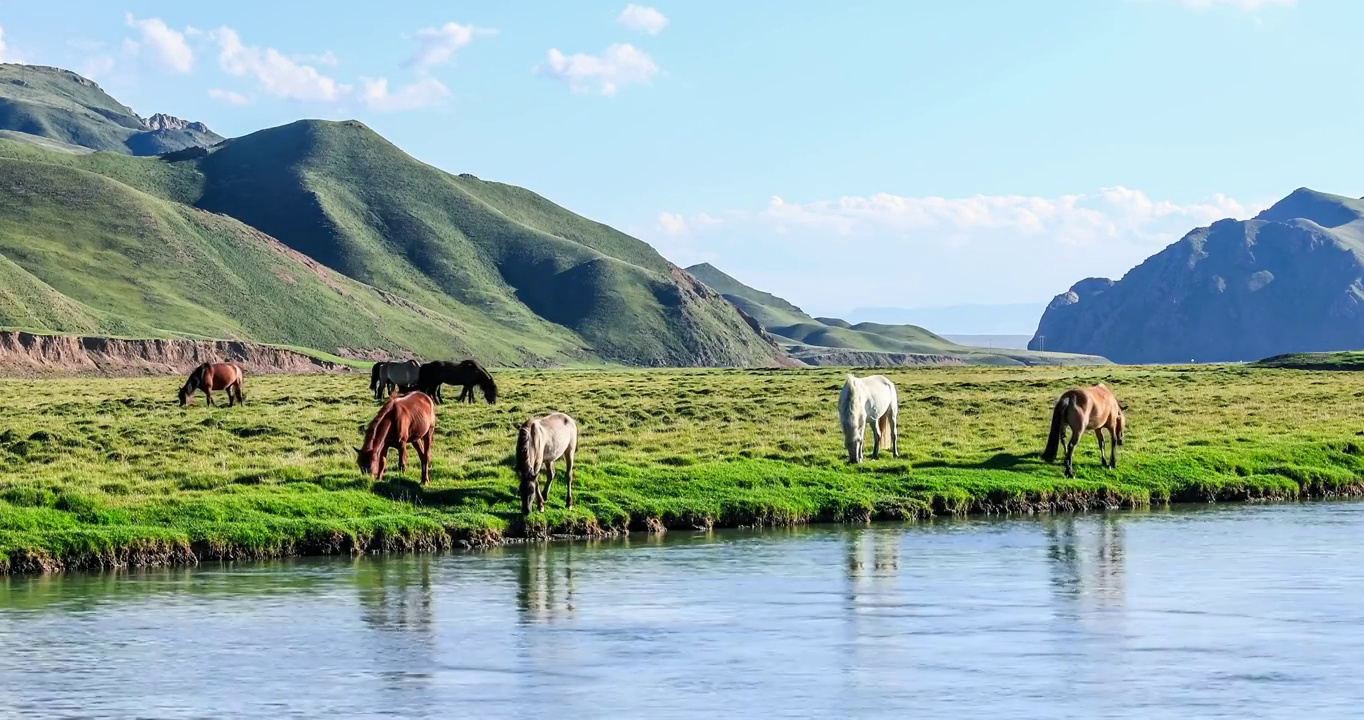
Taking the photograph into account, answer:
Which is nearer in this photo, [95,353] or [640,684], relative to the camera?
[640,684]

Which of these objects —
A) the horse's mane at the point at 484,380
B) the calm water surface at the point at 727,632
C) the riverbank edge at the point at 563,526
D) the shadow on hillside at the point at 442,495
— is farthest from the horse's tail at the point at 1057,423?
the horse's mane at the point at 484,380

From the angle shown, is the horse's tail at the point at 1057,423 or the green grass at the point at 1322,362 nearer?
the horse's tail at the point at 1057,423

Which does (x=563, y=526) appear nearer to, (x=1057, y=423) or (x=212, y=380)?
(x=1057, y=423)

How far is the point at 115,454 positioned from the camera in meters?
35.8

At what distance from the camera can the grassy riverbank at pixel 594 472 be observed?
27094 mm

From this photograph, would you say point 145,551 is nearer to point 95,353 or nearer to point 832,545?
point 832,545

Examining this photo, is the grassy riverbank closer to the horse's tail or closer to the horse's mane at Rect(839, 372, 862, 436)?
the horse's tail

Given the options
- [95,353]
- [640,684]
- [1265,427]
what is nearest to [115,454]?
[640,684]

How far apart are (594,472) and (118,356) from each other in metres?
110

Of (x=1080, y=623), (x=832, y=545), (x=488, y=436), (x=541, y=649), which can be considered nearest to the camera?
(x=541, y=649)

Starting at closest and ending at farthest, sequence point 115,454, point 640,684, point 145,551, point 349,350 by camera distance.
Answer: point 640,684
point 145,551
point 115,454
point 349,350

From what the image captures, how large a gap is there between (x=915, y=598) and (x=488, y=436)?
20094 mm

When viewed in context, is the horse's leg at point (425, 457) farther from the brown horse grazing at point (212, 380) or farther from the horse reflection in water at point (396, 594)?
the brown horse grazing at point (212, 380)

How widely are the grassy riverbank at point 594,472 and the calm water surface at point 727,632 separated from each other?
138 cm
